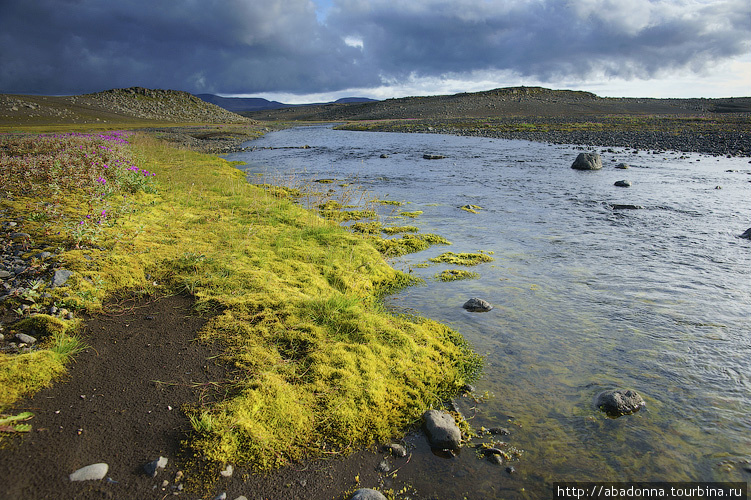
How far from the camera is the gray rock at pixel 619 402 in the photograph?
4.51m

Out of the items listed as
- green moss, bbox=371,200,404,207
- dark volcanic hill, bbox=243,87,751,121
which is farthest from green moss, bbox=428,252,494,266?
dark volcanic hill, bbox=243,87,751,121

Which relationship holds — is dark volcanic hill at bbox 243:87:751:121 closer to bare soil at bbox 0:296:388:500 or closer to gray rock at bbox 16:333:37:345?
bare soil at bbox 0:296:388:500

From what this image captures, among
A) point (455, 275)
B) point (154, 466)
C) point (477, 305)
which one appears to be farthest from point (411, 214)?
point (154, 466)

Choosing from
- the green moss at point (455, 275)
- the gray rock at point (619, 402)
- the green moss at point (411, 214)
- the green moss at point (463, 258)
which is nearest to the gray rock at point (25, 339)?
the green moss at point (455, 275)

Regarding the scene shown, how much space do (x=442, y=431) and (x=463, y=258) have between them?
548 centimetres

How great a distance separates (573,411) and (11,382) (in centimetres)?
591

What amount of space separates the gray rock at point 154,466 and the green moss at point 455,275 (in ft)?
18.8

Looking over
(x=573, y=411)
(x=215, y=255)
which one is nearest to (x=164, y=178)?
(x=215, y=255)

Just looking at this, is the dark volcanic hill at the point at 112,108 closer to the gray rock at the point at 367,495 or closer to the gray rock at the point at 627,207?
the gray rock at the point at 627,207

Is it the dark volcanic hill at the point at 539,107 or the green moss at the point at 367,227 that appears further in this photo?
the dark volcanic hill at the point at 539,107

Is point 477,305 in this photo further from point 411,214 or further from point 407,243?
point 411,214

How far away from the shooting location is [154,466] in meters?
3.33

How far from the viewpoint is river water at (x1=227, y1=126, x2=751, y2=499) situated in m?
3.89

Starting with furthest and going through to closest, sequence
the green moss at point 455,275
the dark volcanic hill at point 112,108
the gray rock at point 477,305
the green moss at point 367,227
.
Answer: the dark volcanic hill at point 112,108 → the green moss at point 367,227 → the green moss at point 455,275 → the gray rock at point 477,305
